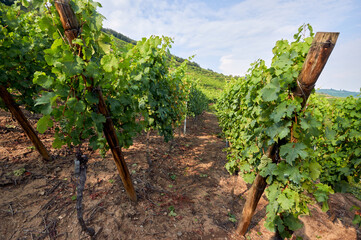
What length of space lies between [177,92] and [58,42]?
428 cm

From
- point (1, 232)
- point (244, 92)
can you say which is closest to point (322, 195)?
point (244, 92)

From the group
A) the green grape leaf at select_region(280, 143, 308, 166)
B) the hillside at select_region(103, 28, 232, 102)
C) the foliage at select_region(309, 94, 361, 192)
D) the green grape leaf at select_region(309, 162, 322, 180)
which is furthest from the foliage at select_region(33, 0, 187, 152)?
the foliage at select_region(309, 94, 361, 192)

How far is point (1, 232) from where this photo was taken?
2.25 metres

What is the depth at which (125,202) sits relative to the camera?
10.1ft

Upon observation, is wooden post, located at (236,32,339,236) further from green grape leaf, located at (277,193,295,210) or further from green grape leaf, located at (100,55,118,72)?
green grape leaf, located at (100,55,118,72)

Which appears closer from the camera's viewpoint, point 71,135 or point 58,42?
point 58,42

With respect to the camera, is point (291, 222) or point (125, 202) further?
point (125, 202)

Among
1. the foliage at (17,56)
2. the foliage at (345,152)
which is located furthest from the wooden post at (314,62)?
the foliage at (17,56)

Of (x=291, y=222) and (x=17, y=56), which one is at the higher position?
(x=17, y=56)

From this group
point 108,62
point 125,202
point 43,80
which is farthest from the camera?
point 125,202

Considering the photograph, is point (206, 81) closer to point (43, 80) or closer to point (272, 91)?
point (272, 91)

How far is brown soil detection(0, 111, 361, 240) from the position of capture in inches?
99.8

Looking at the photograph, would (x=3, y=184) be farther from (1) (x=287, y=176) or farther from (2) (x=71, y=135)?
(1) (x=287, y=176)

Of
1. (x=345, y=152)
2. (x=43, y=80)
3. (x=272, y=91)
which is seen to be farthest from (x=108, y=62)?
(x=345, y=152)
